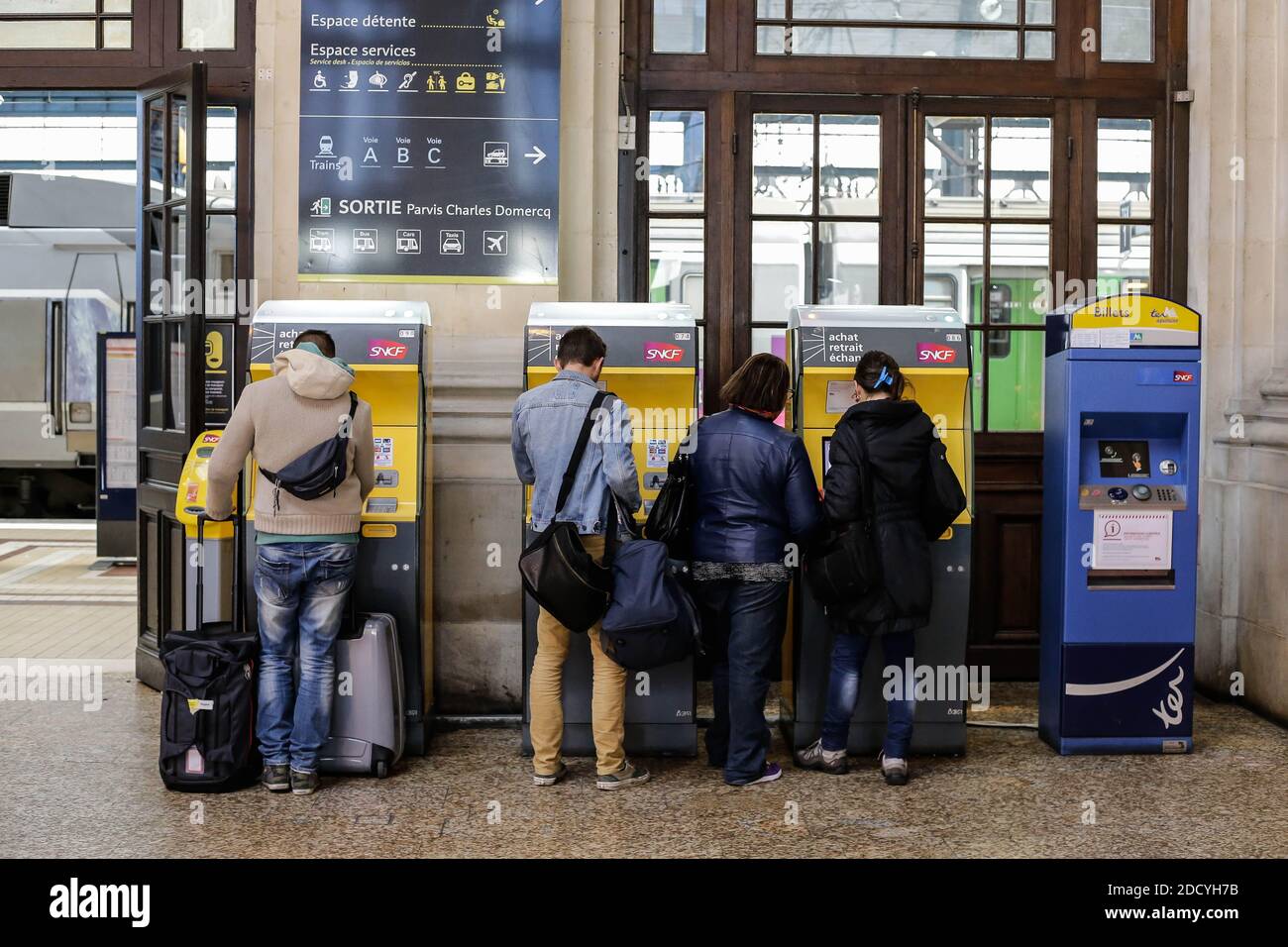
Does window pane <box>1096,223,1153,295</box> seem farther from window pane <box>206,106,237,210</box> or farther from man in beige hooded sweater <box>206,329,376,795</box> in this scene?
window pane <box>206,106,237,210</box>

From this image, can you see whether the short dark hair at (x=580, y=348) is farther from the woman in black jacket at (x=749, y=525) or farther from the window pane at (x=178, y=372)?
the window pane at (x=178, y=372)

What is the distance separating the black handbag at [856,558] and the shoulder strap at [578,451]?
2.89 feet

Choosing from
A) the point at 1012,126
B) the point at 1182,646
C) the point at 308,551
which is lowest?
the point at 1182,646

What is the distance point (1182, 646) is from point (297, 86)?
4085mm

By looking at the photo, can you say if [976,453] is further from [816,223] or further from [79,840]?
[79,840]

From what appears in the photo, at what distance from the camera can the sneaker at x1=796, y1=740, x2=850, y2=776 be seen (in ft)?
14.0

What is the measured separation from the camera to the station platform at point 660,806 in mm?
3533

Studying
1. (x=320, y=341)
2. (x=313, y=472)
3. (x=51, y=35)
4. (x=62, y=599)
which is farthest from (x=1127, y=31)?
(x=62, y=599)

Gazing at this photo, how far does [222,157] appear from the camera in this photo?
5.68m

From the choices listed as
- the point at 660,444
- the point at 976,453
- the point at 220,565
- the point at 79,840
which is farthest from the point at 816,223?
the point at 79,840

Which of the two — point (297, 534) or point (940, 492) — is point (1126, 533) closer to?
point (940, 492)

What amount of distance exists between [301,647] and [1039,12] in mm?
4278

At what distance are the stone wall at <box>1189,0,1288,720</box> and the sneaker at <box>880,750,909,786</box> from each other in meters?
1.89

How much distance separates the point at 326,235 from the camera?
5.03 meters
